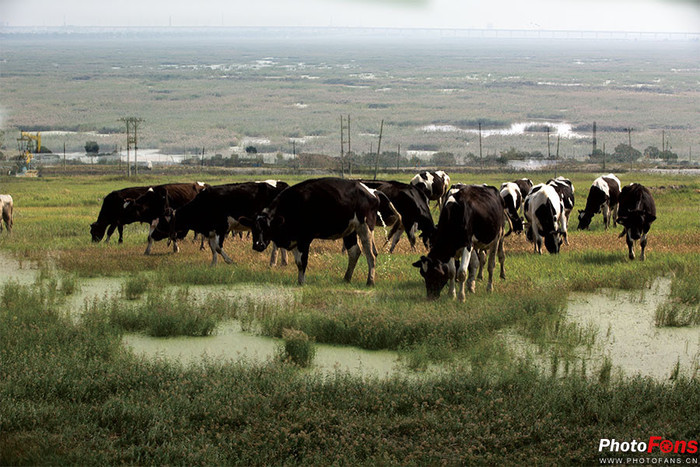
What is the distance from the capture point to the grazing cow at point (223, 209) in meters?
18.0

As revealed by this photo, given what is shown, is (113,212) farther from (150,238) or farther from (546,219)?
(546,219)

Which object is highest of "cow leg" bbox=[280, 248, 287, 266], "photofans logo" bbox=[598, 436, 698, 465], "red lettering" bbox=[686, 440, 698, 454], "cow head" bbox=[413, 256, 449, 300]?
"cow head" bbox=[413, 256, 449, 300]

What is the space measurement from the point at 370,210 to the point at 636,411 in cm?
747

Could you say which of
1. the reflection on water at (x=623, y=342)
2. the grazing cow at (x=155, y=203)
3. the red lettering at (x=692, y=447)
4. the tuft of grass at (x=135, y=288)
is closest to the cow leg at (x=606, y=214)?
the reflection on water at (x=623, y=342)

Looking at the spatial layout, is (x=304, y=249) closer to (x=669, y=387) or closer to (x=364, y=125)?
(x=669, y=387)

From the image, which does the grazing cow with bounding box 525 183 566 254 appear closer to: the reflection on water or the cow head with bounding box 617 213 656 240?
the cow head with bounding box 617 213 656 240

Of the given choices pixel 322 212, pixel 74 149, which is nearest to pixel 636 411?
pixel 322 212

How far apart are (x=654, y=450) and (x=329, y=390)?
3111mm

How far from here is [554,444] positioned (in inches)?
321

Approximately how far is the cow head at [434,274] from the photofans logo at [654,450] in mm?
5548

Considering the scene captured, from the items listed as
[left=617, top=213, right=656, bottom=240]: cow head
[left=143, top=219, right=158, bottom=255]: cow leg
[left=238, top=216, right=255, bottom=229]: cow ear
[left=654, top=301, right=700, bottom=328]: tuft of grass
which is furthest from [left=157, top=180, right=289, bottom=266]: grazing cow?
[left=654, top=301, right=700, bottom=328]: tuft of grass

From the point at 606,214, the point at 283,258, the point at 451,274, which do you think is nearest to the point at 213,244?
the point at 283,258

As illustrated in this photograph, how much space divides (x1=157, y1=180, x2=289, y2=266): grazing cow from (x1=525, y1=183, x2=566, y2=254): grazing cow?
18.5 feet

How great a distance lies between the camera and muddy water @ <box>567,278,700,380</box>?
36.1 feet
